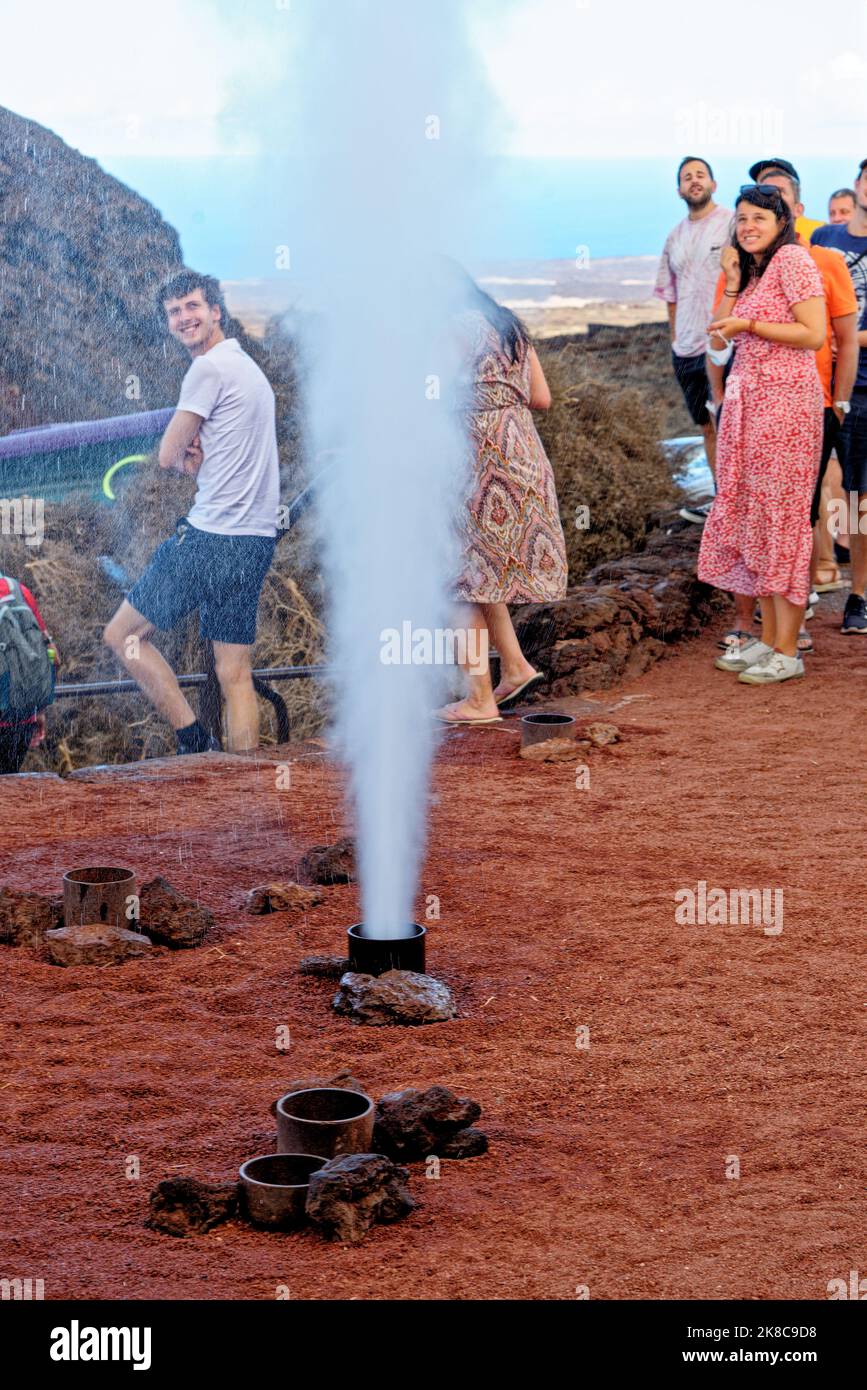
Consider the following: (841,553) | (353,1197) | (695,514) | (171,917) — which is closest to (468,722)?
(171,917)

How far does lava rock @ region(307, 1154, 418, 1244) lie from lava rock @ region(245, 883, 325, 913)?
207cm

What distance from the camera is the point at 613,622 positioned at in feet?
29.8

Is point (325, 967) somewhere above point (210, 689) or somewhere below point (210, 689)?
below

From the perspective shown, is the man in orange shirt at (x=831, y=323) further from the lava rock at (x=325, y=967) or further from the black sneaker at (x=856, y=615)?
the lava rock at (x=325, y=967)

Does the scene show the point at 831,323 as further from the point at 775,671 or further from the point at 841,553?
the point at 841,553

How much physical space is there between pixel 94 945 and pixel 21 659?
7.74 feet

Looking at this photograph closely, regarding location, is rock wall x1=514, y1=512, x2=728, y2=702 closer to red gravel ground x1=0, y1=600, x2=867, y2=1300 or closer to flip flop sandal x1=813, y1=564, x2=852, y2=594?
flip flop sandal x1=813, y1=564, x2=852, y2=594

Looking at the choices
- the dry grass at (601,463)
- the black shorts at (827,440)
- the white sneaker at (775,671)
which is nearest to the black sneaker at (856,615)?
the white sneaker at (775,671)

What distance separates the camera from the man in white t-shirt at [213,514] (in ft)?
23.4

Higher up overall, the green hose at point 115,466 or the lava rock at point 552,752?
the green hose at point 115,466

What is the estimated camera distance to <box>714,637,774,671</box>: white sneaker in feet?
28.3

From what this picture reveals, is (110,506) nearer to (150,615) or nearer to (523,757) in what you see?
(150,615)

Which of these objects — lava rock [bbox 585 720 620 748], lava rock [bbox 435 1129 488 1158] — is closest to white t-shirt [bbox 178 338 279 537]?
lava rock [bbox 585 720 620 748]

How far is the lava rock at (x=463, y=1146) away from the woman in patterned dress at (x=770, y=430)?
504 cm
